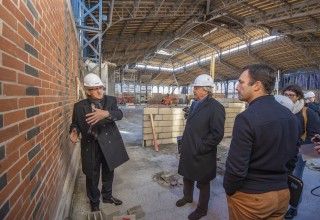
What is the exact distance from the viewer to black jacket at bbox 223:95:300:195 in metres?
1.56

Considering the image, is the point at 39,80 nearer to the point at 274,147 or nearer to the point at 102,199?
the point at 274,147

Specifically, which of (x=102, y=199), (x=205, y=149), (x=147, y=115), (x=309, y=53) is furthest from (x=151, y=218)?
(x=309, y=53)

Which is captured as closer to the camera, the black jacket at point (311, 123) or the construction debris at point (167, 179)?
the black jacket at point (311, 123)

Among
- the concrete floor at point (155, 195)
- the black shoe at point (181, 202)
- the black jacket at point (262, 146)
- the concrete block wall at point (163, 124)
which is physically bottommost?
the concrete floor at point (155, 195)

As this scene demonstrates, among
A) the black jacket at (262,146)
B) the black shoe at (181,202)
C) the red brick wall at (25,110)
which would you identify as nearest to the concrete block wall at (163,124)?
the black shoe at (181,202)

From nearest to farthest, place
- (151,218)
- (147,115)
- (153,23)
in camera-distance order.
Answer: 1. (151,218)
2. (147,115)
3. (153,23)

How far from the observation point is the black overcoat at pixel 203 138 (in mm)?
2738

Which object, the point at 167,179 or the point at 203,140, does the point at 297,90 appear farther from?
the point at 167,179

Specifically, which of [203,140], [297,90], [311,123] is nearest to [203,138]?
[203,140]

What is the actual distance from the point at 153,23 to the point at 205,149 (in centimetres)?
1289

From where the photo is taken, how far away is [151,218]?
3016 millimetres

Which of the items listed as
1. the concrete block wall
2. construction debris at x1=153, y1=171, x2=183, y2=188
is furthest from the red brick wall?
the concrete block wall

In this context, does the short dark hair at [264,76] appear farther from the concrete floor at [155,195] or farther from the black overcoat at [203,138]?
the concrete floor at [155,195]

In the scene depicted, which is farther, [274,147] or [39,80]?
[39,80]
